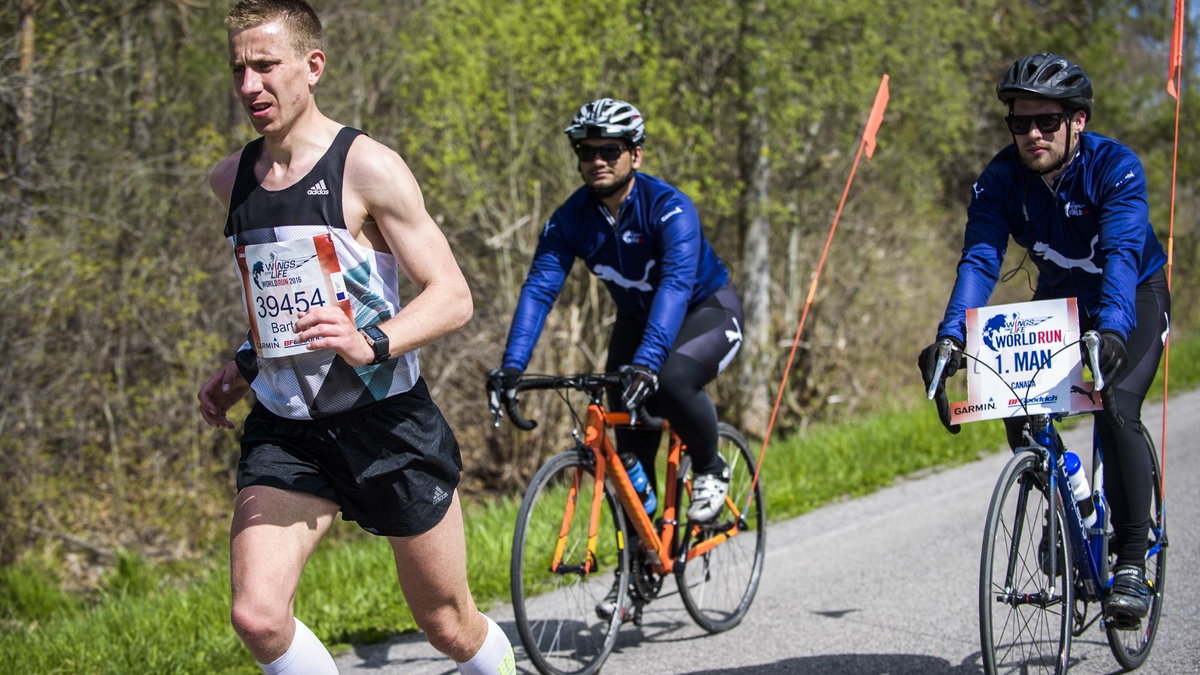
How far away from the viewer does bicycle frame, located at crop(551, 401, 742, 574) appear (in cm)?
494

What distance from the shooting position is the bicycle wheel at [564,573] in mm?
4664

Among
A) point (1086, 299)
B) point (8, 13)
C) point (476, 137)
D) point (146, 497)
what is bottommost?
point (146, 497)

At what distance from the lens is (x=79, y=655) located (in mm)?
5047

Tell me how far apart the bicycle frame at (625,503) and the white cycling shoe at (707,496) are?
101mm

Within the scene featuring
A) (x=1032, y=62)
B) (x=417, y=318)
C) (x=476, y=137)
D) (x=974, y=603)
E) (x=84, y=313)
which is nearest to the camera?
(x=417, y=318)

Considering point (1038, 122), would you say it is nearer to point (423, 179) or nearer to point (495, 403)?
point (495, 403)

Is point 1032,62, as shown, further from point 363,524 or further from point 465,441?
point 465,441

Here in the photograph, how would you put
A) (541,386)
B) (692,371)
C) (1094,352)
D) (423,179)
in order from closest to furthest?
1. (1094,352)
2. (541,386)
3. (692,371)
4. (423,179)

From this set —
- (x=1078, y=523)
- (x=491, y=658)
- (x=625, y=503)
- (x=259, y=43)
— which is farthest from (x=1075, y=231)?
(x=259, y=43)

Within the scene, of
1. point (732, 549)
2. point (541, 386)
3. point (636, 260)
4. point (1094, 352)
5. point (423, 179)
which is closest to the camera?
point (1094, 352)

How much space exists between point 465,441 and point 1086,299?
8.27m

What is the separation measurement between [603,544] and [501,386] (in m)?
1.26

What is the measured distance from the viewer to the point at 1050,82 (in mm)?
4109

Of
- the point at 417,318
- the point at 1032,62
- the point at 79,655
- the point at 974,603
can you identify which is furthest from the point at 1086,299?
the point at 79,655
